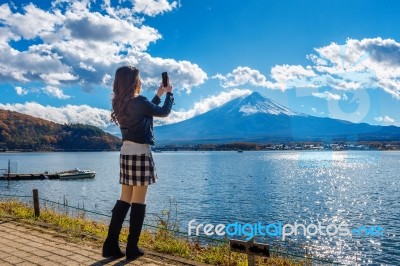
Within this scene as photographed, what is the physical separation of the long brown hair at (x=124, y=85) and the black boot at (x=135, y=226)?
125 cm

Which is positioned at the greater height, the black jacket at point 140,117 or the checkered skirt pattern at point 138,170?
the black jacket at point 140,117

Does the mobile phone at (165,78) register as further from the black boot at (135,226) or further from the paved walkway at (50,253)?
the paved walkway at (50,253)

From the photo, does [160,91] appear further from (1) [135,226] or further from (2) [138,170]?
(1) [135,226]

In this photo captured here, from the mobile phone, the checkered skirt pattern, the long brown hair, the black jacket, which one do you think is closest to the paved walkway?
the checkered skirt pattern

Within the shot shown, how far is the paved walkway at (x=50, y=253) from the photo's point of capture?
5.36 metres

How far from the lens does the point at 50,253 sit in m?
5.80

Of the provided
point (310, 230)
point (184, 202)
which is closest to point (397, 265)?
point (310, 230)

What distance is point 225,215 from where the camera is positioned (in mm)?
32375

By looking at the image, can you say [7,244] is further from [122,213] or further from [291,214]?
[291,214]

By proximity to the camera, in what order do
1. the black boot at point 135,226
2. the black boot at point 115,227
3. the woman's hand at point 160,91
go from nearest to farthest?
the black boot at point 135,226 < the black boot at point 115,227 < the woman's hand at point 160,91

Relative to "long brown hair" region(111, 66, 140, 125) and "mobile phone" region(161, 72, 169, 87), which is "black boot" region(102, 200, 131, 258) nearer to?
"long brown hair" region(111, 66, 140, 125)

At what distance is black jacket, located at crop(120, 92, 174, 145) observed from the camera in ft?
17.4

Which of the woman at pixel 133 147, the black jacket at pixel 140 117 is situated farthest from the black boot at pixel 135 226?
the black jacket at pixel 140 117

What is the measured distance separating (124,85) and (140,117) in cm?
52
